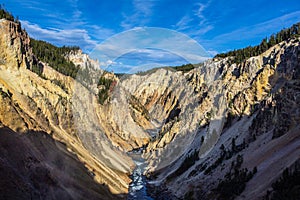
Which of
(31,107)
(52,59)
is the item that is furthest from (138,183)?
(52,59)

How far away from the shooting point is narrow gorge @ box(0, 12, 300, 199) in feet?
91.3

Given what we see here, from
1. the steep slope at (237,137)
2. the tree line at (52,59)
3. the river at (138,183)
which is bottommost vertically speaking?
the river at (138,183)

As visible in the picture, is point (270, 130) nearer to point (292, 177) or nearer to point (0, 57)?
point (292, 177)

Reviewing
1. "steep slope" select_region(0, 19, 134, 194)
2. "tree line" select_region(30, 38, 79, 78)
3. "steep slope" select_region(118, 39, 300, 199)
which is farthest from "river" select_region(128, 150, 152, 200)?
"tree line" select_region(30, 38, 79, 78)

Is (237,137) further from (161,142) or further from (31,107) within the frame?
(161,142)

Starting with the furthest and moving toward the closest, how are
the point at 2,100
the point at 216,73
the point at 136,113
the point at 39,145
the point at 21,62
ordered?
the point at 136,113
the point at 216,73
the point at 21,62
the point at 39,145
the point at 2,100

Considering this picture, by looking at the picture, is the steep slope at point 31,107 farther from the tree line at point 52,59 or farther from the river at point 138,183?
the tree line at point 52,59

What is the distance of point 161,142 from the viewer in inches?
2992

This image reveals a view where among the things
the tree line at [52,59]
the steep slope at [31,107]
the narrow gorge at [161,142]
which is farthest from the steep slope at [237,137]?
the tree line at [52,59]

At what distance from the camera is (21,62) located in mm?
49031

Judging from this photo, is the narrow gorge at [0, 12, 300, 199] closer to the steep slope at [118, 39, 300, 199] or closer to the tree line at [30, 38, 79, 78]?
the steep slope at [118, 39, 300, 199]

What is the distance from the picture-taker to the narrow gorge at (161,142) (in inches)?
1095

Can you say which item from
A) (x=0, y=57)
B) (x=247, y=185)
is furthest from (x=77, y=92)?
(x=247, y=185)

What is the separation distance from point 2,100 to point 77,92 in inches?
1856
